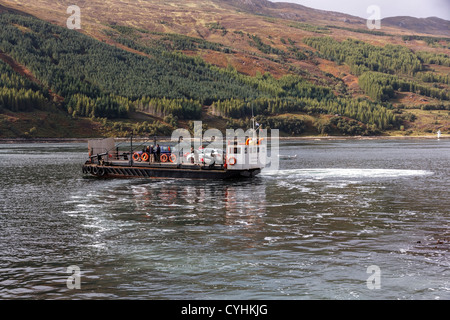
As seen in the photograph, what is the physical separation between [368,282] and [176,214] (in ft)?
66.4

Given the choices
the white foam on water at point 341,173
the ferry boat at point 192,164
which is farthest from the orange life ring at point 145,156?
the white foam on water at point 341,173

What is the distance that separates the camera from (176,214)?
3888cm

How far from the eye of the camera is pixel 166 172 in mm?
64688

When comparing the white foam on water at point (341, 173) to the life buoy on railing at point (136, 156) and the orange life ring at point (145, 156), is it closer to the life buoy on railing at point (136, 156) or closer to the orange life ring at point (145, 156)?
the orange life ring at point (145, 156)

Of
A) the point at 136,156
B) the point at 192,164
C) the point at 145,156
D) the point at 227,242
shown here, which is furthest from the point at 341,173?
the point at 227,242

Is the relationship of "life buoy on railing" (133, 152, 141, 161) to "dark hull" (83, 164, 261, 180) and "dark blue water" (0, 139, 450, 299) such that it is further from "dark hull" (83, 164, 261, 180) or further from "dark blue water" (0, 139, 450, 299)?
"dark blue water" (0, 139, 450, 299)

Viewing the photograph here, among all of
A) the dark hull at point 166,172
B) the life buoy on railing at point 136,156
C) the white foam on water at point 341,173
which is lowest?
the white foam on water at point 341,173

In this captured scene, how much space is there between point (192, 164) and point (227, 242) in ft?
121

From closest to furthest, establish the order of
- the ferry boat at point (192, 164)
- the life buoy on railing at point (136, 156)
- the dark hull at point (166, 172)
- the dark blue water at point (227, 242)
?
the dark blue water at point (227, 242), the dark hull at point (166, 172), the ferry boat at point (192, 164), the life buoy on railing at point (136, 156)

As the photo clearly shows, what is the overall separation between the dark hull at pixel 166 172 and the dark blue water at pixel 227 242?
26.2ft

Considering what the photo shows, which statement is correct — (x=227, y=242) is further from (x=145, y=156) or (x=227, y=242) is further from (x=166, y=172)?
(x=145, y=156)

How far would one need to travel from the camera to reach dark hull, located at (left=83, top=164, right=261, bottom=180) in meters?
63.0

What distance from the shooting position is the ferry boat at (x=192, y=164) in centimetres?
6316

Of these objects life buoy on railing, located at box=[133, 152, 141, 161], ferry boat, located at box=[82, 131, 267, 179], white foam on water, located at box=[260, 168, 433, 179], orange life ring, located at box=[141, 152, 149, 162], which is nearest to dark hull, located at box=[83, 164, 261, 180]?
ferry boat, located at box=[82, 131, 267, 179]
